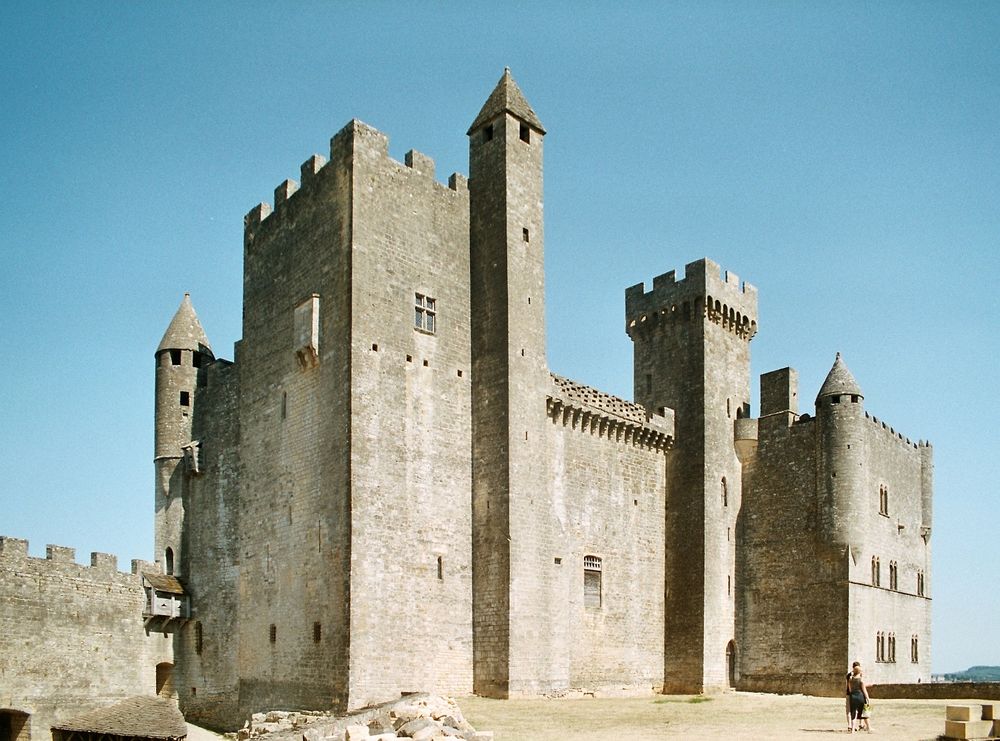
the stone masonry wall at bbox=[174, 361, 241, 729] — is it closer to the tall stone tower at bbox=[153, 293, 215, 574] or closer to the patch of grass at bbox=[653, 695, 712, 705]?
the tall stone tower at bbox=[153, 293, 215, 574]

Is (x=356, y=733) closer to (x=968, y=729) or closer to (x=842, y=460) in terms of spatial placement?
(x=968, y=729)

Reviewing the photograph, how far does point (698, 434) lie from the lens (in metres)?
37.8

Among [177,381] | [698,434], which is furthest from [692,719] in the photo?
[177,381]

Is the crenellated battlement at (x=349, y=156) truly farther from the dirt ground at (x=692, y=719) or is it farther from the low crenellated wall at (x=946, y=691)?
the low crenellated wall at (x=946, y=691)

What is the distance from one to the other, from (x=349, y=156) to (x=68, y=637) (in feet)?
56.9

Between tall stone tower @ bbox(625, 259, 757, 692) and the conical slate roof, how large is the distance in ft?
54.2

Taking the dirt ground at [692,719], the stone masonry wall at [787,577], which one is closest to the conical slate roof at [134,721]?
the dirt ground at [692,719]

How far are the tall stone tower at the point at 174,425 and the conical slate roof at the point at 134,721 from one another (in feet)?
15.6

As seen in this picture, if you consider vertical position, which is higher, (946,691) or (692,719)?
(692,719)

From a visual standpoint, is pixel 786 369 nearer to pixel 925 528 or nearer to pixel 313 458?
pixel 925 528

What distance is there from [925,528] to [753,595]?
11798 millimetres

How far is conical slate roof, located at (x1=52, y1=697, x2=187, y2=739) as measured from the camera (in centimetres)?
3106

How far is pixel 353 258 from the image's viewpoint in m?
28.9

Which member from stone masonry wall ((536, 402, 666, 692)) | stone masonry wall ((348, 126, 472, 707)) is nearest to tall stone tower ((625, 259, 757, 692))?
stone masonry wall ((536, 402, 666, 692))
